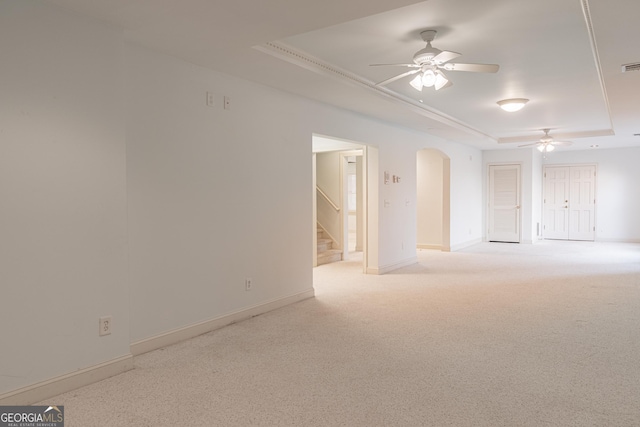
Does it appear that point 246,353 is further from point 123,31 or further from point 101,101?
point 123,31

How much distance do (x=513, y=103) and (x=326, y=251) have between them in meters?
4.22

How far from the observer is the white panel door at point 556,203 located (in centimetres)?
1164

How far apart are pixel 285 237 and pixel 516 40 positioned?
118 inches

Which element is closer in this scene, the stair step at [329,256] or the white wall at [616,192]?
the stair step at [329,256]

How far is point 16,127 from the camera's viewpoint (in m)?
2.49

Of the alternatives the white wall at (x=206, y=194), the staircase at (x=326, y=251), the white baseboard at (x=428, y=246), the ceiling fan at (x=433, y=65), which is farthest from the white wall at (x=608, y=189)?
the ceiling fan at (x=433, y=65)

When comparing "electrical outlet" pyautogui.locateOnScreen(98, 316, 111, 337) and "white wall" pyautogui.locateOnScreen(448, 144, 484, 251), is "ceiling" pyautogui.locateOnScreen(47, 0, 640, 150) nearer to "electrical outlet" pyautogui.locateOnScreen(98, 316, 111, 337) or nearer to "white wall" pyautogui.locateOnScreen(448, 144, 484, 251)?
"electrical outlet" pyautogui.locateOnScreen(98, 316, 111, 337)

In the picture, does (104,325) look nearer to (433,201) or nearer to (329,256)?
(329,256)

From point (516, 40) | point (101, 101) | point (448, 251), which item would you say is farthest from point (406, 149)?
point (101, 101)

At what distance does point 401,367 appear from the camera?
311 cm

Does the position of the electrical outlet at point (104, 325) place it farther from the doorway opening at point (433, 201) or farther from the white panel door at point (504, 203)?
the white panel door at point (504, 203)

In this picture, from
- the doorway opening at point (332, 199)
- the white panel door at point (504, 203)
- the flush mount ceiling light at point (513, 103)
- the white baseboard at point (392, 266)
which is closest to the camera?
the flush mount ceiling light at point (513, 103)

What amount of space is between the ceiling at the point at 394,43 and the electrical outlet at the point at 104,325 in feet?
6.74

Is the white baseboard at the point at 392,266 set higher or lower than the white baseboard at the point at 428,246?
lower
